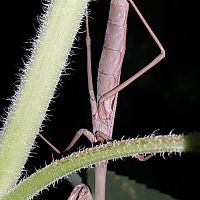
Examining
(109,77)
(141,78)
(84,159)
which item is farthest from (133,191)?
(141,78)

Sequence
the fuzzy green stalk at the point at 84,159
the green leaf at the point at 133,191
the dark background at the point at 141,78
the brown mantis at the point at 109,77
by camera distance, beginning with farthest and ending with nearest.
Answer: the dark background at the point at 141,78 < the brown mantis at the point at 109,77 < the green leaf at the point at 133,191 < the fuzzy green stalk at the point at 84,159

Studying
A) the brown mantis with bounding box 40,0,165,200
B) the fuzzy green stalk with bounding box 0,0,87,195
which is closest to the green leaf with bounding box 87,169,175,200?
the brown mantis with bounding box 40,0,165,200

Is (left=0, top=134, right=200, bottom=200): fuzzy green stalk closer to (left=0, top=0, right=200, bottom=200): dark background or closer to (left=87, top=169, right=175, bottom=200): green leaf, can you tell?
(left=87, top=169, right=175, bottom=200): green leaf

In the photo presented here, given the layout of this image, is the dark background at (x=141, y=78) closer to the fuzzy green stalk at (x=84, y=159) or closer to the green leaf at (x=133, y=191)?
the green leaf at (x=133, y=191)

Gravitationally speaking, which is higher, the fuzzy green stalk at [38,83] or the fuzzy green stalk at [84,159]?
the fuzzy green stalk at [38,83]

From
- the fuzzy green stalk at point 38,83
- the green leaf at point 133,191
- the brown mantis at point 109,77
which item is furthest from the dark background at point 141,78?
the fuzzy green stalk at point 38,83

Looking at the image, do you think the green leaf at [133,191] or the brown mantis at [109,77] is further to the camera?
the brown mantis at [109,77]

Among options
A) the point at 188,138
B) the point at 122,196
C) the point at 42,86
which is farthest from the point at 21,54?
the point at 188,138
